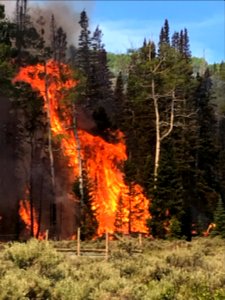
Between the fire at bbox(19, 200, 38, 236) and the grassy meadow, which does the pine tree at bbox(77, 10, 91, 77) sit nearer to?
the fire at bbox(19, 200, 38, 236)

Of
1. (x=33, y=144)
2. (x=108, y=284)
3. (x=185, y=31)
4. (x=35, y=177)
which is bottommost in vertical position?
(x=108, y=284)

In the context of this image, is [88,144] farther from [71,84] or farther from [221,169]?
[221,169]

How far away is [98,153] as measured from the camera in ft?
173

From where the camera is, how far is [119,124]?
2265 inches

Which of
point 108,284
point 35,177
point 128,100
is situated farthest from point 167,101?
point 108,284

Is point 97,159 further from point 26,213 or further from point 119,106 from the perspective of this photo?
point 119,106

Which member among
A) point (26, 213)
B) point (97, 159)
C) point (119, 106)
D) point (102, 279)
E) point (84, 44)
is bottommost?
point (102, 279)

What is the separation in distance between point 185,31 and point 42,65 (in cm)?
4929

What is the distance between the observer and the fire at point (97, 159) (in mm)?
45344

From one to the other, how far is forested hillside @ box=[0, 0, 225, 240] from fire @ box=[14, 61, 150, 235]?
100mm

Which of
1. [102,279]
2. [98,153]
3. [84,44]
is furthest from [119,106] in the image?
[102,279]

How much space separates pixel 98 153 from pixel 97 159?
807 mm

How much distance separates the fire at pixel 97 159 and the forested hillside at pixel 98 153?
Answer: 100 millimetres

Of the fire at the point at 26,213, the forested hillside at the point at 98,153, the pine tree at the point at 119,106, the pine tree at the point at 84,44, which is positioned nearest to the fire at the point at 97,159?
the forested hillside at the point at 98,153
